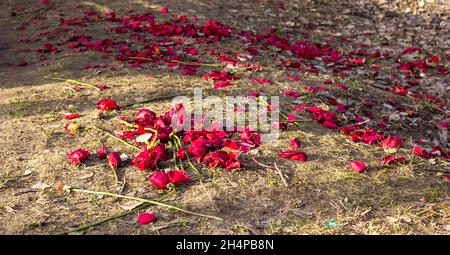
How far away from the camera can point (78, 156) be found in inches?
131

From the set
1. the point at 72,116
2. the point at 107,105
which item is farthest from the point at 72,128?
the point at 107,105

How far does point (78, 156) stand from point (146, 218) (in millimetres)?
937

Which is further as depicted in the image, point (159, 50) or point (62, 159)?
point (159, 50)

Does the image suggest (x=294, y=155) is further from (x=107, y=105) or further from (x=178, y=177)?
(x=107, y=105)

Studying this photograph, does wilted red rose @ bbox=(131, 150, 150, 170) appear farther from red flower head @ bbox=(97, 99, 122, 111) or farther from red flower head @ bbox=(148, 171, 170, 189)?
red flower head @ bbox=(97, 99, 122, 111)

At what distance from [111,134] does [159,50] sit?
2761 millimetres

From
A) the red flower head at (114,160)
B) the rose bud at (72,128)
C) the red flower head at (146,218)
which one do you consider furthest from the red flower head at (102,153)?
the red flower head at (146,218)

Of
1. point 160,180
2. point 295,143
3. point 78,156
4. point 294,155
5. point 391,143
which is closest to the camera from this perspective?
point 160,180

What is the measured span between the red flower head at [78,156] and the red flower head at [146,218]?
2.88ft

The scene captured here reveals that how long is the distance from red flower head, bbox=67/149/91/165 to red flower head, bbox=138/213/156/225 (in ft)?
2.88

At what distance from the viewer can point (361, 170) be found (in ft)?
10.8
